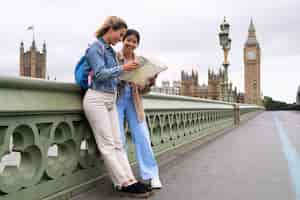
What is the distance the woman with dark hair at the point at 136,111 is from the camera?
14.2ft

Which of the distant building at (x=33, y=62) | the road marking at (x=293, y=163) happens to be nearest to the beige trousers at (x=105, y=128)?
the road marking at (x=293, y=163)

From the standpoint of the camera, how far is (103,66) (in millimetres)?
3699

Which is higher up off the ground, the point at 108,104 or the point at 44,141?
the point at 108,104

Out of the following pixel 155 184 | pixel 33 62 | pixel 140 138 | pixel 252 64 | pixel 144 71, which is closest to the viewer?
pixel 144 71

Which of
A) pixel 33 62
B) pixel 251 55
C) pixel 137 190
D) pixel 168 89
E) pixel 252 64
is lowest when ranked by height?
pixel 137 190

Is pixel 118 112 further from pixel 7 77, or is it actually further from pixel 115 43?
pixel 7 77

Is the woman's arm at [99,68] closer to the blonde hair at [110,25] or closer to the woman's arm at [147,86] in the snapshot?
the blonde hair at [110,25]

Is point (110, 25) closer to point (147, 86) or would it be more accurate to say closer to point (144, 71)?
point (144, 71)

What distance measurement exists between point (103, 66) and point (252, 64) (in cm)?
15015

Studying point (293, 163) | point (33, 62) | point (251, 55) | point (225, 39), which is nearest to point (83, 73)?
point (293, 163)

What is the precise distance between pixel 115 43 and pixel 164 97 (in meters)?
2.87

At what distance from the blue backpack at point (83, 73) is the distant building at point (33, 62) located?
354 feet

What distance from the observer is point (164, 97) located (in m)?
6.76

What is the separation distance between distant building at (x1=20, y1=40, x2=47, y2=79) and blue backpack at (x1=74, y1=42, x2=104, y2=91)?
354 feet
